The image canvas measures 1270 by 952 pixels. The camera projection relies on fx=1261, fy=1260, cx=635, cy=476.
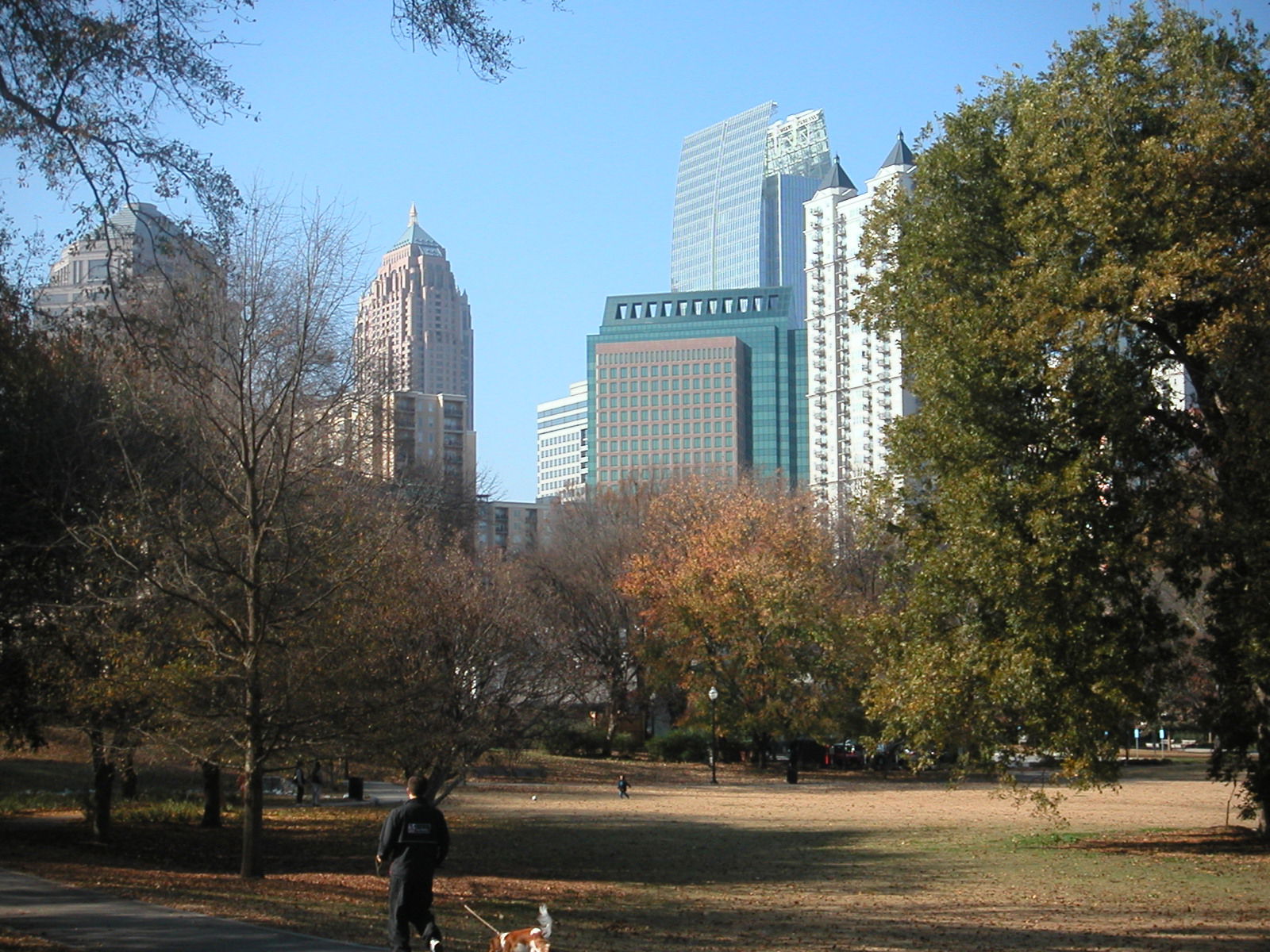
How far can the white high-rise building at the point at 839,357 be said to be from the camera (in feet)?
518

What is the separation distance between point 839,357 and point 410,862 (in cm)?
15962

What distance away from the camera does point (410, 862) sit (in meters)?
9.55

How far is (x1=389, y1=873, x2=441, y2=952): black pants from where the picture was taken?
30.7 ft

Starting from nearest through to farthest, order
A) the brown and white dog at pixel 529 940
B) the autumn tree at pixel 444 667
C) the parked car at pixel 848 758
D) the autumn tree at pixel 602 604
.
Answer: the brown and white dog at pixel 529 940
the autumn tree at pixel 444 667
the autumn tree at pixel 602 604
the parked car at pixel 848 758

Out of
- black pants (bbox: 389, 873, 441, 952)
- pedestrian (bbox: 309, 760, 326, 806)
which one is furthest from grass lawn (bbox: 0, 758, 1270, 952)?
black pants (bbox: 389, 873, 441, 952)

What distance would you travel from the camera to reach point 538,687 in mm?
23609

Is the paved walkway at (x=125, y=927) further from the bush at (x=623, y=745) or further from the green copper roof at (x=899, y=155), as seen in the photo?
the green copper roof at (x=899, y=155)

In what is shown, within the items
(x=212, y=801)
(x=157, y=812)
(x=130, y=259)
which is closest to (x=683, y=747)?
(x=157, y=812)

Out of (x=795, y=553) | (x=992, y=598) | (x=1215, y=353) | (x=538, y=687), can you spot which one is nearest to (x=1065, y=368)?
(x=1215, y=353)

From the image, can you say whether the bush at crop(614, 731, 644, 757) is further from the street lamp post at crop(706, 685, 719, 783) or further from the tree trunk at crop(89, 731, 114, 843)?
the tree trunk at crop(89, 731, 114, 843)

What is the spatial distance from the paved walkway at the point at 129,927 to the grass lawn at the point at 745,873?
18.1 inches

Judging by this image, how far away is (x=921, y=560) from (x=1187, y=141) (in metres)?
7.94

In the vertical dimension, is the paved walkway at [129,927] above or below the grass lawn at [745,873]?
above

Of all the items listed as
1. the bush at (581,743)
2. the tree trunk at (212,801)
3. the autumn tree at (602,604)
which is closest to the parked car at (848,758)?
the autumn tree at (602,604)
